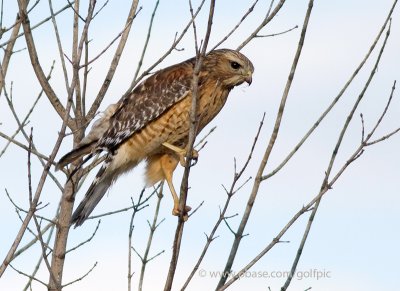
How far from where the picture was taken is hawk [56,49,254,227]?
6449 millimetres

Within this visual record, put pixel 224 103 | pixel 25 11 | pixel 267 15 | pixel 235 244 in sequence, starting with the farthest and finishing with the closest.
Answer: pixel 224 103, pixel 25 11, pixel 267 15, pixel 235 244

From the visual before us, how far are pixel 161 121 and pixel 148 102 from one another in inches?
11.9

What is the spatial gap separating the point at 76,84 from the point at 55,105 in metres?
0.33

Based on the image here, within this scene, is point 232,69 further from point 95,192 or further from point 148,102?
point 95,192

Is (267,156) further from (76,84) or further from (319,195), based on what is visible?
(76,84)

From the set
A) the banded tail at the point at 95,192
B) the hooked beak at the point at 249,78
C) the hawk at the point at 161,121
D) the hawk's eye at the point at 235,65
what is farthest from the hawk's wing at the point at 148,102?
the hooked beak at the point at 249,78

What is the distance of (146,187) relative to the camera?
22.1 ft

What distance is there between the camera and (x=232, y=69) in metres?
6.70

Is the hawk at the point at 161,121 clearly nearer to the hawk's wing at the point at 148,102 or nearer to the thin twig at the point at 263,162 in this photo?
the hawk's wing at the point at 148,102

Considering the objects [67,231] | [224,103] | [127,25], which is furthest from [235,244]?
[224,103]

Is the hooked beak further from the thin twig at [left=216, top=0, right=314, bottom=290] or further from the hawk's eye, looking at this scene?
the thin twig at [left=216, top=0, right=314, bottom=290]

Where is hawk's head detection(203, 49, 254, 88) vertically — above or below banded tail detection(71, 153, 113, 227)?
above

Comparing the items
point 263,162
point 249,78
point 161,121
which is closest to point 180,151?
point 161,121

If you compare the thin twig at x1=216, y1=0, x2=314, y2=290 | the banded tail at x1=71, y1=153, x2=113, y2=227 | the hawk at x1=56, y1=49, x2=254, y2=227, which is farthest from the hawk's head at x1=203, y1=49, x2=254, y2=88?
the thin twig at x1=216, y1=0, x2=314, y2=290
